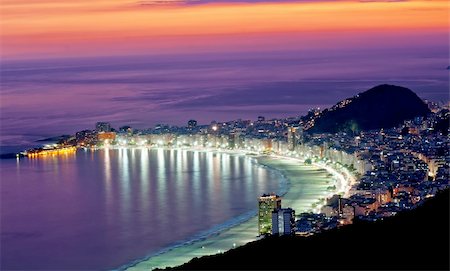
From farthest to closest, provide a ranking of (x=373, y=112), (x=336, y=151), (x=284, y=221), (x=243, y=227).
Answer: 1. (x=373, y=112)
2. (x=336, y=151)
3. (x=243, y=227)
4. (x=284, y=221)

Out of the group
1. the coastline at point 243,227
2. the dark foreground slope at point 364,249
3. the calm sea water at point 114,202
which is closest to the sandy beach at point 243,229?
the coastline at point 243,227

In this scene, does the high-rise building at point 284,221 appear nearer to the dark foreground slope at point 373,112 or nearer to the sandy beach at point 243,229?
the sandy beach at point 243,229

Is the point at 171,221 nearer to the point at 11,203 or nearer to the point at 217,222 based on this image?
the point at 217,222

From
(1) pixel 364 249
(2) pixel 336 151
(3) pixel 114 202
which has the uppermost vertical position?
(2) pixel 336 151

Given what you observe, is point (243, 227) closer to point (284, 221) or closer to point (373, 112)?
point (284, 221)

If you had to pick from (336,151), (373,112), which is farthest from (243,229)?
(373,112)

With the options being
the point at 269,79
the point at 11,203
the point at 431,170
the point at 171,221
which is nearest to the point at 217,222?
the point at 171,221

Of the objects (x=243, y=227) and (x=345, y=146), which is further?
(x=345, y=146)

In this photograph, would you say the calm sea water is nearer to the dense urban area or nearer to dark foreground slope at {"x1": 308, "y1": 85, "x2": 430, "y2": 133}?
the dense urban area
